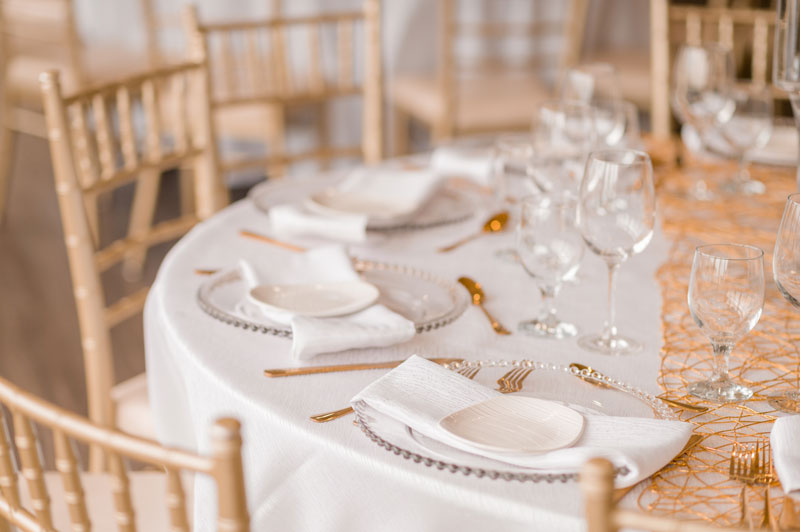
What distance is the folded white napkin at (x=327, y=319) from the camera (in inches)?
37.5

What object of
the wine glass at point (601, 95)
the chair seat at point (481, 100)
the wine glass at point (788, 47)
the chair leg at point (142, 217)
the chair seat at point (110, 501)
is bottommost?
the chair leg at point (142, 217)

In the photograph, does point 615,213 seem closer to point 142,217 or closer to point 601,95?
point 601,95

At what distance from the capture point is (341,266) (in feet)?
3.81

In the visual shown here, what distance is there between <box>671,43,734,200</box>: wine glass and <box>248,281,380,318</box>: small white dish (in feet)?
2.26

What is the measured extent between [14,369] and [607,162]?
2197 mm

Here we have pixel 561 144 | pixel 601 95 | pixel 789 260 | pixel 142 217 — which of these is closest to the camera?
pixel 789 260

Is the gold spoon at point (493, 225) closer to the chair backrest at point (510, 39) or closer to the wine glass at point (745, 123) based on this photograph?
the wine glass at point (745, 123)

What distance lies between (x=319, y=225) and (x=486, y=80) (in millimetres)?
2281

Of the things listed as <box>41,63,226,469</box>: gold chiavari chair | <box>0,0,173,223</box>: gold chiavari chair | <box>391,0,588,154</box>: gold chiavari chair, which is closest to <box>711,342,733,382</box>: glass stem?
<box>41,63,226,469</box>: gold chiavari chair

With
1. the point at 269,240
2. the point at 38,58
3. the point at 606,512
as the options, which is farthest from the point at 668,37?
the point at 38,58

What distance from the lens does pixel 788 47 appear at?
1145mm

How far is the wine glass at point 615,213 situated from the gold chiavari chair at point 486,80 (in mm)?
1928

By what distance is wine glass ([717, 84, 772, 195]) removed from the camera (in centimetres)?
146

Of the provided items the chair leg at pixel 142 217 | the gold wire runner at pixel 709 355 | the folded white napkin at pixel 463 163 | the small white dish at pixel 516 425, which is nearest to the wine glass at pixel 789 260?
the gold wire runner at pixel 709 355
